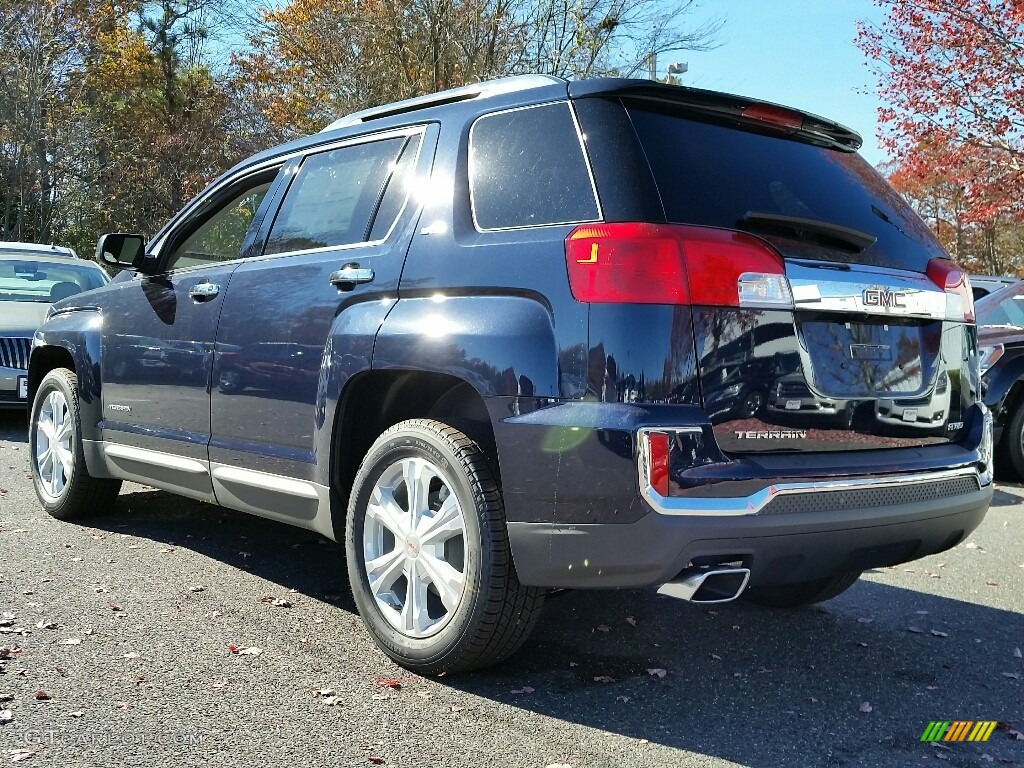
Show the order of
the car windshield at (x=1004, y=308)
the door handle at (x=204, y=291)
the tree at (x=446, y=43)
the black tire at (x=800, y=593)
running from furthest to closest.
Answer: the tree at (x=446, y=43)
the car windshield at (x=1004, y=308)
the door handle at (x=204, y=291)
the black tire at (x=800, y=593)

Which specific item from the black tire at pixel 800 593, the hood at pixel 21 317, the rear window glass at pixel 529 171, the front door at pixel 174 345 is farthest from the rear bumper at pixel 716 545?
the hood at pixel 21 317

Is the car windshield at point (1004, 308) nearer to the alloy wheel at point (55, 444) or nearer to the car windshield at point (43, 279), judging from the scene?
the alloy wheel at point (55, 444)

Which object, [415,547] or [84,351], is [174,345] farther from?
[415,547]

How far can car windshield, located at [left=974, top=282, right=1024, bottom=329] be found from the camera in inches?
341

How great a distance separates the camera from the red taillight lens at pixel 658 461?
9.29 feet

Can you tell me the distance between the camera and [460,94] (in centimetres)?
380

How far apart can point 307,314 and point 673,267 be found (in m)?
1.63

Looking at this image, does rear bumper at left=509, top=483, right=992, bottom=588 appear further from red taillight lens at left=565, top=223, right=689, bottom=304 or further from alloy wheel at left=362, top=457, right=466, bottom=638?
red taillight lens at left=565, top=223, right=689, bottom=304

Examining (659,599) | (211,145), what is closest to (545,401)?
(659,599)

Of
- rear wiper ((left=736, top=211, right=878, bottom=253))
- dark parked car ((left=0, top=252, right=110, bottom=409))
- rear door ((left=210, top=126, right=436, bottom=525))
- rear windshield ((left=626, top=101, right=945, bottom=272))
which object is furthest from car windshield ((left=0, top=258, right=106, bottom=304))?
rear wiper ((left=736, top=211, right=878, bottom=253))

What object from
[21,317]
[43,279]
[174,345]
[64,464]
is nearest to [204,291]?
[174,345]

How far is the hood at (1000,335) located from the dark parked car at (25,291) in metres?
8.29

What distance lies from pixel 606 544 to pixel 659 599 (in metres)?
1.81

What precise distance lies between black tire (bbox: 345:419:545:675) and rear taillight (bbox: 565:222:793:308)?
2.39ft
